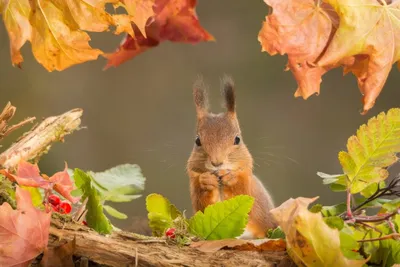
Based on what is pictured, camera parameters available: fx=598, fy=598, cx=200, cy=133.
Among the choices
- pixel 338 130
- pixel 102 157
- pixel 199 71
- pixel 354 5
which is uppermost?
pixel 354 5

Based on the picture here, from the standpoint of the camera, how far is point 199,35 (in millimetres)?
884

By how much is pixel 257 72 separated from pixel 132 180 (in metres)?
0.51

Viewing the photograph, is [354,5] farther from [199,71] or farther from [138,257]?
[199,71]

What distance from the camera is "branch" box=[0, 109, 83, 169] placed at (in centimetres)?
79

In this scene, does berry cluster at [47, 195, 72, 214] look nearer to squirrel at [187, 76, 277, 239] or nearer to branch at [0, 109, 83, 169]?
branch at [0, 109, 83, 169]

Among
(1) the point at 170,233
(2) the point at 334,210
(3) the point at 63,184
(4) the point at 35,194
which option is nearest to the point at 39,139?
(4) the point at 35,194

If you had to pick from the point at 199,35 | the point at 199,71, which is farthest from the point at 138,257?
the point at 199,71

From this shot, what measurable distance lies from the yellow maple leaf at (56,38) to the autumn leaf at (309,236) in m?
0.25

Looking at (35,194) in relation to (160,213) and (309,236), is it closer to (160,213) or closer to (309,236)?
(160,213)

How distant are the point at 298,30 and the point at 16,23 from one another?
0.29m

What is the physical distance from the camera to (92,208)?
67cm

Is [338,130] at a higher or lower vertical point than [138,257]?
lower

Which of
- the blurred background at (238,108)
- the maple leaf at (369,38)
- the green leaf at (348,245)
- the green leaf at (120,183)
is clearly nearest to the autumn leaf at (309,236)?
the green leaf at (348,245)

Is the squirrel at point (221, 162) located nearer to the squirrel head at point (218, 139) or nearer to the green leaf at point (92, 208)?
the squirrel head at point (218, 139)
